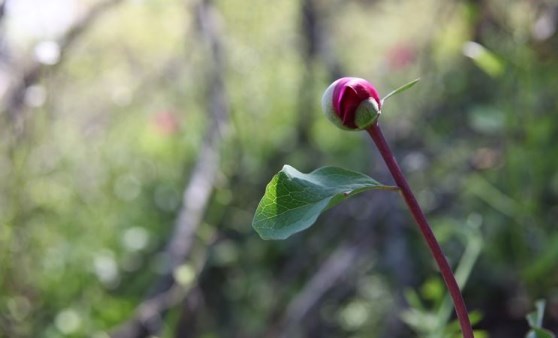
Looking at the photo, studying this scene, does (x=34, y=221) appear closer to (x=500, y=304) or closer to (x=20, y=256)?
(x=20, y=256)

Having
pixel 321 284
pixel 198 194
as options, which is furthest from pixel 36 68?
pixel 321 284

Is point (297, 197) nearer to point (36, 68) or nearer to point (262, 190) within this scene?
point (36, 68)

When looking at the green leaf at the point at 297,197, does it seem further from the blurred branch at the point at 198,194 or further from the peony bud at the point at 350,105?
the blurred branch at the point at 198,194

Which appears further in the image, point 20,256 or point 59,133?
point 59,133

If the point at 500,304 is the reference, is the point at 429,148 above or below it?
above

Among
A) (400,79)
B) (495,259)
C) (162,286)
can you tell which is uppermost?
(162,286)

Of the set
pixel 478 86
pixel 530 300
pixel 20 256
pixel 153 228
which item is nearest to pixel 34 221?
pixel 153 228

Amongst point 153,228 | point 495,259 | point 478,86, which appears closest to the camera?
point 495,259

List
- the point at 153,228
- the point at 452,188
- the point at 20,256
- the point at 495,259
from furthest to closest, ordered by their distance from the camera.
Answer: the point at 153,228 < the point at 452,188 < the point at 495,259 < the point at 20,256

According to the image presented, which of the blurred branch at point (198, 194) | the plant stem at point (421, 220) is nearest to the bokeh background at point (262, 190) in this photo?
the blurred branch at point (198, 194)
